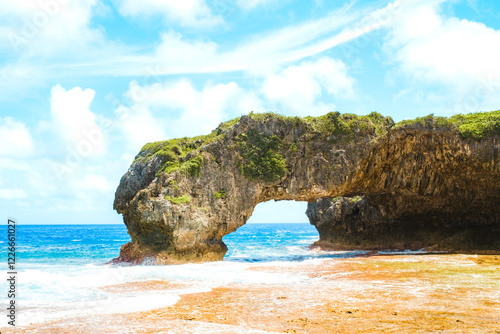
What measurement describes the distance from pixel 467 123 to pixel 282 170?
1047 cm

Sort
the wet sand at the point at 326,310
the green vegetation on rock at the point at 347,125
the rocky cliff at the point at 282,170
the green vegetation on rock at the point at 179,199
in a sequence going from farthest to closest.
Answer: the green vegetation on rock at the point at 347,125
the rocky cliff at the point at 282,170
the green vegetation on rock at the point at 179,199
the wet sand at the point at 326,310

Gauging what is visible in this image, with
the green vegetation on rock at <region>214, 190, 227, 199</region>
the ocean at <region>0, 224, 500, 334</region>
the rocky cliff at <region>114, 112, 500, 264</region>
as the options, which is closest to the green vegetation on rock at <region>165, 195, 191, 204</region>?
the rocky cliff at <region>114, 112, 500, 264</region>

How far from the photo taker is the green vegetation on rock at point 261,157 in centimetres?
2238

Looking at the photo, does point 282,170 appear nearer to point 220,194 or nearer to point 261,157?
point 261,157

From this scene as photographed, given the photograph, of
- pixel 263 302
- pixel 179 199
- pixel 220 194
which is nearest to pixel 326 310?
pixel 263 302

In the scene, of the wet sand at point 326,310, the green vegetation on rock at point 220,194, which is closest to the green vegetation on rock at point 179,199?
the green vegetation on rock at point 220,194

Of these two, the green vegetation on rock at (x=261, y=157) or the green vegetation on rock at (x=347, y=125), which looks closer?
the green vegetation on rock at (x=261, y=157)

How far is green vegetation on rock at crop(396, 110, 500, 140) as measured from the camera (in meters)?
21.6

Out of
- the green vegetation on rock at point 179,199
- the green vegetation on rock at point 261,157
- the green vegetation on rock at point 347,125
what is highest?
the green vegetation on rock at point 347,125

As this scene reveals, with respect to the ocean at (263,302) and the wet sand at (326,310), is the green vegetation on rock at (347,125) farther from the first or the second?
the wet sand at (326,310)

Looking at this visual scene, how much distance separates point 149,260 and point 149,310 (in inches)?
457

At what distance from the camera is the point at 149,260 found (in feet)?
65.1

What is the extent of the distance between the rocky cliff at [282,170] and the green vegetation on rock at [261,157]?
6 cm

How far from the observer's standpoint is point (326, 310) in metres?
8.31
